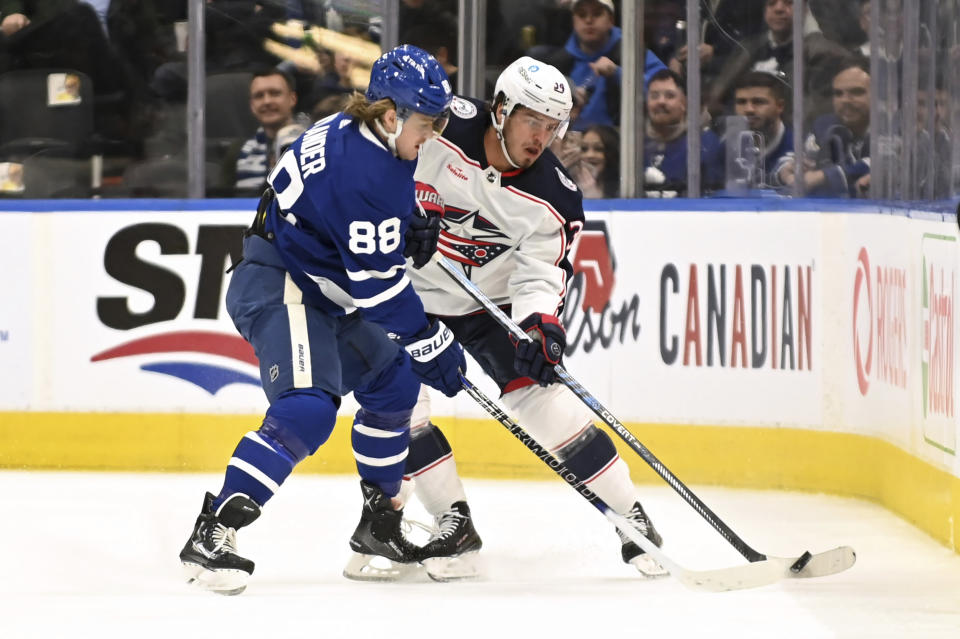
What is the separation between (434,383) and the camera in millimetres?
3400

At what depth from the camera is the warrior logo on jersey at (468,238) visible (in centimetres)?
360

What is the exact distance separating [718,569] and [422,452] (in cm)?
76

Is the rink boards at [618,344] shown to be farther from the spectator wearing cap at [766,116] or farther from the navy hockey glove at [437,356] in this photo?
the navy hockey glove at [437,356]

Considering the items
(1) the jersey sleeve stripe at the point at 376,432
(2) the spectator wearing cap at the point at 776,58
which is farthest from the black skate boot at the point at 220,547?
(2) the spectator wearing cap at the point at 776,58

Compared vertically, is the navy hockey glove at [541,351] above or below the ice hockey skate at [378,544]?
above

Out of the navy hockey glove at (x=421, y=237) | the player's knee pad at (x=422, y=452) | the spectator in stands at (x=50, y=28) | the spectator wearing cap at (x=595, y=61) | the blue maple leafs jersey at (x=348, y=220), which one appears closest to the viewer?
the blue maple leafs jersey at (x=348, y=220)

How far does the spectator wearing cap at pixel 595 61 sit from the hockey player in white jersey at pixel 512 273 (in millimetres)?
1585

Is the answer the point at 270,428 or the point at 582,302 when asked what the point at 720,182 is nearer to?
the point at 582,302

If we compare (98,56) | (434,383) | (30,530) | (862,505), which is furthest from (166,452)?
(862,505)

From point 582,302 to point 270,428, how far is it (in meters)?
1.96

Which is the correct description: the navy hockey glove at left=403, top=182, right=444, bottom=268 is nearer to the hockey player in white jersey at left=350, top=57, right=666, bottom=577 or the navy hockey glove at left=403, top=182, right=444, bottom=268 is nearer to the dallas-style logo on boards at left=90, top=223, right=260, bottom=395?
the hockey player in white jersey at left=350, top=57, right=666, bottom=577

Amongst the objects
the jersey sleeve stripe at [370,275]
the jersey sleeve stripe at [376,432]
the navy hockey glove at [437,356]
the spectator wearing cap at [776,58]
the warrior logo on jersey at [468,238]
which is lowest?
the jersey sleeve stripe at [376,432]

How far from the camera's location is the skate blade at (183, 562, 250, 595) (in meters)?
3.09

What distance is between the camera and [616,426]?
3461 millimetres
